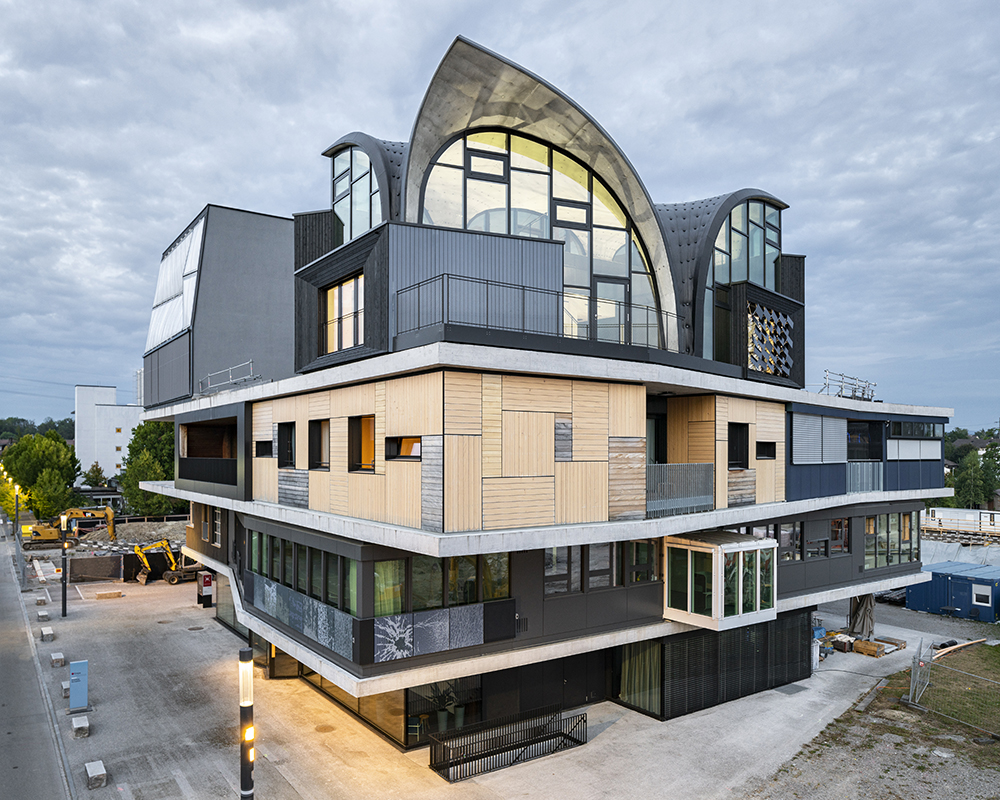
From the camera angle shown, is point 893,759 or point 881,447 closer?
point 893,759

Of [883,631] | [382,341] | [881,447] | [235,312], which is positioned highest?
[235,312]

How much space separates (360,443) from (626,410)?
21.2 ft

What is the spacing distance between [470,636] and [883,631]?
23245mm

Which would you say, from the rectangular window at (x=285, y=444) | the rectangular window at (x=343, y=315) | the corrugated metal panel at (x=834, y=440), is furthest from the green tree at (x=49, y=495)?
the corrugated metal panel at (x=834, y=440)

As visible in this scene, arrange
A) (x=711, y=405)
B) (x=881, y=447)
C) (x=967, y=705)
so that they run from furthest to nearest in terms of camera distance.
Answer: (x=881, y=447)
(x=967, y=705)
(x=711, y=405)

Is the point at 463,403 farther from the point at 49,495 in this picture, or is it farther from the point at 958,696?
the point at 49,495

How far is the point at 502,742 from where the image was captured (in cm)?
1639

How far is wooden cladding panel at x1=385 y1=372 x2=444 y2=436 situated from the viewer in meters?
13.6

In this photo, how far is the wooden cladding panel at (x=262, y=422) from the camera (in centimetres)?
2033

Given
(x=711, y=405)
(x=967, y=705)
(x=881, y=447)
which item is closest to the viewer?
(x=711, y=405)

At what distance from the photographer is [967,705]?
20.7m

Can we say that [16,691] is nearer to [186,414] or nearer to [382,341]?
[186,414]

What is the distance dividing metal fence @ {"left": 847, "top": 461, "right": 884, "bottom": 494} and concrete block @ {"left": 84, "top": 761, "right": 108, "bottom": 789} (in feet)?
78.8

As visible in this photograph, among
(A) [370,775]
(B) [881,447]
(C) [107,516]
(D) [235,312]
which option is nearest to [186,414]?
(D) [235,312]
